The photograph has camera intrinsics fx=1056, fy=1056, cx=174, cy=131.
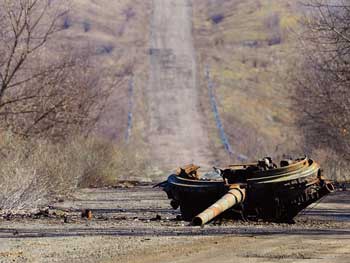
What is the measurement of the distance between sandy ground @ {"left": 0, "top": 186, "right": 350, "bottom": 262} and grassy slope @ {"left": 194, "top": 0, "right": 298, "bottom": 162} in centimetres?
2818

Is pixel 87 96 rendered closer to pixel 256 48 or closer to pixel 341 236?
pixel 341 236

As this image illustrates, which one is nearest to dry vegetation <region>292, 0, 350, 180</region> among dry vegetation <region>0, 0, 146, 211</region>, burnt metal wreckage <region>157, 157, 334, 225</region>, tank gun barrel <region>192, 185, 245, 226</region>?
dry vegetation <region>0, 0, 146, 211</region>

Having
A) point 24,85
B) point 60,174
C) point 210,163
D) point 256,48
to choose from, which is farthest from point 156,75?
point 60,174

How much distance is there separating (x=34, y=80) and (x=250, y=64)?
161 feet

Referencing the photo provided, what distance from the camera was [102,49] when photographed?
76.9m

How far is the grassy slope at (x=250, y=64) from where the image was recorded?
59.3 metres

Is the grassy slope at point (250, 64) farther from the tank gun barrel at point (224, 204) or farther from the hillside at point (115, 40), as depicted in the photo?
the tank gun barrel at point (224, 204)

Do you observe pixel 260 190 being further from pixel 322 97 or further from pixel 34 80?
pixel 322 97

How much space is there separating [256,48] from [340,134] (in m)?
49.8

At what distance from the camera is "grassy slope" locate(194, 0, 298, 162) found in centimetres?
5931

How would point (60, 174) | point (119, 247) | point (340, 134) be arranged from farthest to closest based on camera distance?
point (340, 134), point (60, 174), point (119, 247)

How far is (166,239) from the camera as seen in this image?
577 inches

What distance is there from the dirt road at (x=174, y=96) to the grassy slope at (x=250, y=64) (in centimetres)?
104

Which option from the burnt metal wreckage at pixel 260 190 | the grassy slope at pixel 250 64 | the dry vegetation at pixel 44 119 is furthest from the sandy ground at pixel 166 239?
the grassy slope at pixel 250 64
